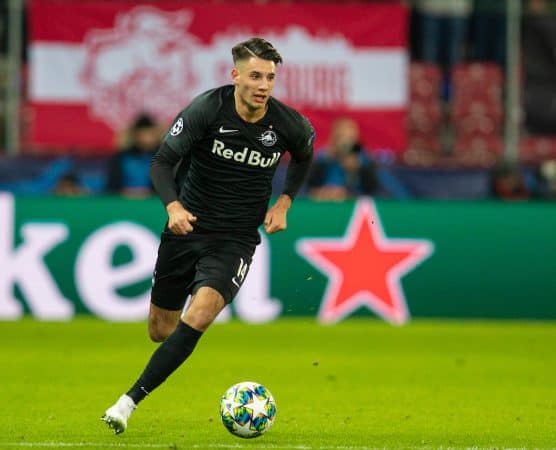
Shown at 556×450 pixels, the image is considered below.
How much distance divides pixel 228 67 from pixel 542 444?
1105 cm

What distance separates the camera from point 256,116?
8.69 meters

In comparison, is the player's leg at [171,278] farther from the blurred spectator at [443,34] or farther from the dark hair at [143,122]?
the blurred spectator at [443,34]

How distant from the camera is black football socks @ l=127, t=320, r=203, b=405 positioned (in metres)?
8.02

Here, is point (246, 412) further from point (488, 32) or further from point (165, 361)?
point (488, 32)

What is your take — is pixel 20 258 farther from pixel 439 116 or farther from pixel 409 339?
pixel 439 116

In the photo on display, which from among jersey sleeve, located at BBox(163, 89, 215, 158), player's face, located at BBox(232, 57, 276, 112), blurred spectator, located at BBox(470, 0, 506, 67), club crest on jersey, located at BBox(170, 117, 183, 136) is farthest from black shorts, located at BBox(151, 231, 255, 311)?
blurred spectator, located at BBox(470, 0, 506, 67)

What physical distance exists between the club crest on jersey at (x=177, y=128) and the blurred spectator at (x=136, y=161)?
809 centimetres

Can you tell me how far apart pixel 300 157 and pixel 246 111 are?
1.92 ft

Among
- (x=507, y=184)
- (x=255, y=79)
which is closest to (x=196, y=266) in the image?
(x=255, y=79)

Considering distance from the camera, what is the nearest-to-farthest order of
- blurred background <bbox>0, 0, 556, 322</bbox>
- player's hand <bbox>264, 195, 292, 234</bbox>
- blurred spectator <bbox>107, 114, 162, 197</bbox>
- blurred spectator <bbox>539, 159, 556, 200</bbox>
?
player's hand <bbox>264, 195, 292, 234</bbox>
blurred background <bbox>0, 0, 556, 322</bbox>
blurred spectator <bbox>107, 114, 162, 197</bbox>
blurred spectator <bbox>539, 159, 556, 200</bbox>

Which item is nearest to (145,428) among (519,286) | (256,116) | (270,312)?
(256,116)

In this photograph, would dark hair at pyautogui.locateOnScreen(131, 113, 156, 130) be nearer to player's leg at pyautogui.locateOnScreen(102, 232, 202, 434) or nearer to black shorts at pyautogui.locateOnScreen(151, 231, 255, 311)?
player's leg at pyautogui.locateOnScreen(102, 232, 202, 434)

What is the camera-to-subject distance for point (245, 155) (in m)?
8.71

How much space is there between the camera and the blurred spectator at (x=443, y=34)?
18703mm
